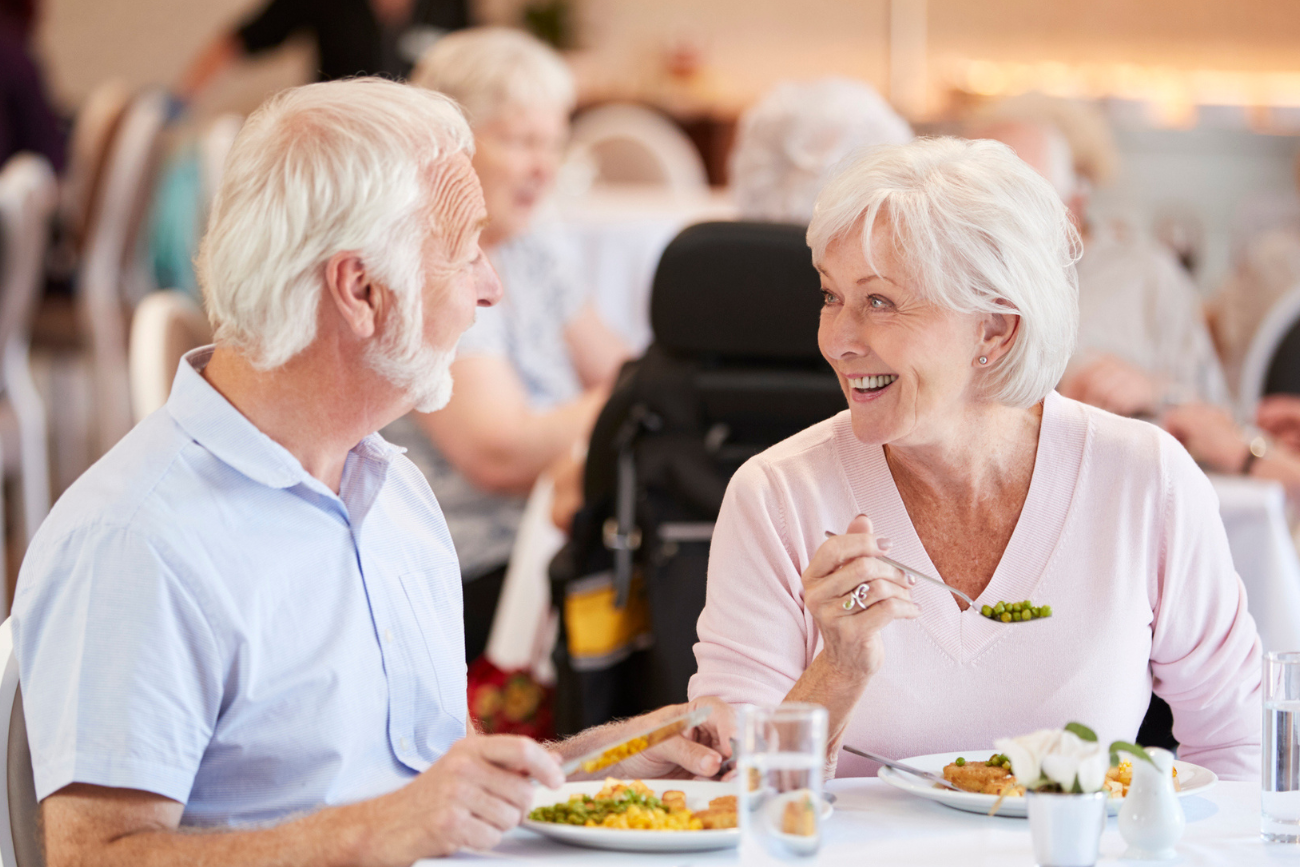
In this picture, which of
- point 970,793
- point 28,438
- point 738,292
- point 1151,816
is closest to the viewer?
point 1151,816

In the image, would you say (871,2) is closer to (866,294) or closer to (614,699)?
(614,699)

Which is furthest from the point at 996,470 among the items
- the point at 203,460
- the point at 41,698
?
the point at 41,698

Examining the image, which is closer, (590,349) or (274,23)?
(590,349)

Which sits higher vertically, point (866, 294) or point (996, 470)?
point (866, 294)

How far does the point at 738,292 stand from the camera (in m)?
2.18

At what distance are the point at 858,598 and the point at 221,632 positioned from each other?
0.57 metres

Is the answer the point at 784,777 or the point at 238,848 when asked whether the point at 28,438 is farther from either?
the point at 784,777

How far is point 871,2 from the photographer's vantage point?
9469mm

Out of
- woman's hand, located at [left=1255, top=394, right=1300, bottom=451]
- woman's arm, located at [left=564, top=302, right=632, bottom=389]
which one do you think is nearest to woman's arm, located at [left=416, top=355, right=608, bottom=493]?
woman's arm, located at [left=564, top=302, right=632, bottom=389]

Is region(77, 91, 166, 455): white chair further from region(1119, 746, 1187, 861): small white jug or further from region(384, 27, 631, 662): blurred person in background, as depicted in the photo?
region(1119, 746, 1187, 861): small white jug

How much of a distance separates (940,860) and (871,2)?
9.10 metres

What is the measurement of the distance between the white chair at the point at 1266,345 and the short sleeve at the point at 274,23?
503 centimetres

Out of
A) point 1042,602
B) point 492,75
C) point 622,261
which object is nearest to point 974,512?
point 1042,602

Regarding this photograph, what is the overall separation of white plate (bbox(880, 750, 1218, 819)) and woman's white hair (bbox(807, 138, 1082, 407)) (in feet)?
1.41
